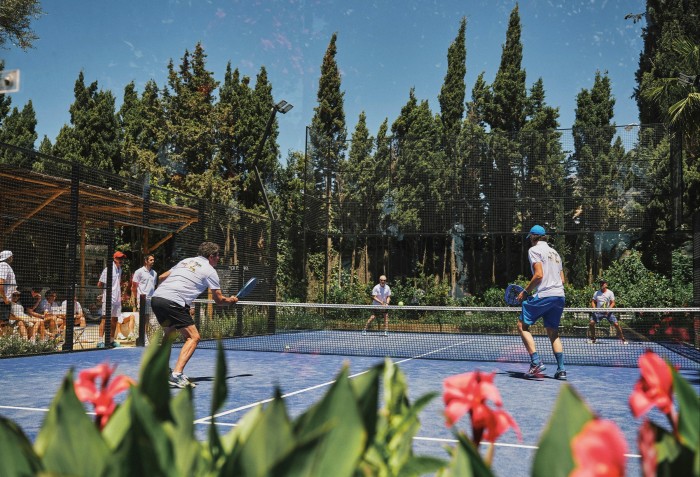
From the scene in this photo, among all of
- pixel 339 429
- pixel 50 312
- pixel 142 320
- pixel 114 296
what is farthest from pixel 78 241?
pixel 339 429

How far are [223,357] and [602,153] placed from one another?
21.5 m

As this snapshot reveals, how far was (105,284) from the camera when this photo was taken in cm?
1298

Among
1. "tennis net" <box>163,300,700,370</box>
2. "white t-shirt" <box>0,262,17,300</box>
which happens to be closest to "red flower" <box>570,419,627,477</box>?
"tennis net" <box>163,300,700,370</box>

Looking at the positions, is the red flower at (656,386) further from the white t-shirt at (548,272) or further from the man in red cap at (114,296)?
the man in red cap at (114,296)

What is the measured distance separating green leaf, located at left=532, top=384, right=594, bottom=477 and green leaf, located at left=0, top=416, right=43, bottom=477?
1.82ft

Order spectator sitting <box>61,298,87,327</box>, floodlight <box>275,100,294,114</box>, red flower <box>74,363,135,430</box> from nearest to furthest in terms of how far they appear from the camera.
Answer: red flower <box>74,363,135,430</box> → spectator sitting <box>61,298,87,327</box> → floodlight <box>275,100,294,114</box>

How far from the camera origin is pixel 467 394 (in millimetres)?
1049

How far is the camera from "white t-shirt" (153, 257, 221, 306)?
788 cm

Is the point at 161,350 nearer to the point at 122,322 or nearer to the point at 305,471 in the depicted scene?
the point at 305,471

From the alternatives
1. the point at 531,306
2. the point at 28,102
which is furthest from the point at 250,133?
the point at 531,306

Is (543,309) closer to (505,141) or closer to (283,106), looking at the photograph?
(283,106)

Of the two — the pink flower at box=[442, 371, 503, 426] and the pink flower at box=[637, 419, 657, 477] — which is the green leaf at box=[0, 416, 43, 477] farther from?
the pink flower at box=[637, 419, 657, 477]

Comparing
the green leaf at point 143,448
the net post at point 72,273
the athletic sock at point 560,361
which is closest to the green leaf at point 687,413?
the green leaf at point 143,448


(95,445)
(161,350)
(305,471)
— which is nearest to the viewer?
(305,471)
